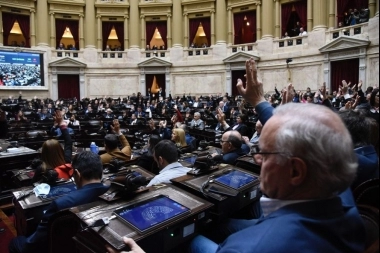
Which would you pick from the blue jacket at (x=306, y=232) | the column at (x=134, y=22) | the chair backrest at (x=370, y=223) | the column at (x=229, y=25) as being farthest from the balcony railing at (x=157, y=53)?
the blue jacket at (x=306, y=232)

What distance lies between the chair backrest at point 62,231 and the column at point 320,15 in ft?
56.7

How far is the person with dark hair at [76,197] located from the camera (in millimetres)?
2223

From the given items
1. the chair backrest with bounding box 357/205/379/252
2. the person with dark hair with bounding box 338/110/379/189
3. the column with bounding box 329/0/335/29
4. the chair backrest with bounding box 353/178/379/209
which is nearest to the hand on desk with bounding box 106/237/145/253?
the chair backrest with bounding box 357/205/379/252

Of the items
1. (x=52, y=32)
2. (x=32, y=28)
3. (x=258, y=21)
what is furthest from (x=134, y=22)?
(x=258, y=21)

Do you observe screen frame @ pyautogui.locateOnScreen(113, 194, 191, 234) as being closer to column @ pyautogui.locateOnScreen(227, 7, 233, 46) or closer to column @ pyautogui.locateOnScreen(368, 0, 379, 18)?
column @ pyautogui.locateOnScreen(368, 0, 379, 18)

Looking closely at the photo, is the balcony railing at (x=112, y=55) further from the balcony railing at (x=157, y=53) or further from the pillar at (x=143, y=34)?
the balcony railing at (x=157, y=53)

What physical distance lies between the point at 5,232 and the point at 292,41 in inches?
672

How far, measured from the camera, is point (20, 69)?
19.1 meters

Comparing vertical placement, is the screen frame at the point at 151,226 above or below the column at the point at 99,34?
below

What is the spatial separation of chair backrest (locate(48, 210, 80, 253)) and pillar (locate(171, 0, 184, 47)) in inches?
805

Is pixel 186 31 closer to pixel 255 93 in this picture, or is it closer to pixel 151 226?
pixel 255 93

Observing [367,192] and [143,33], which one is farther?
[143,33]

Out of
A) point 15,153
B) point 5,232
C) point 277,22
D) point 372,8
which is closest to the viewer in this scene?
point 5,232

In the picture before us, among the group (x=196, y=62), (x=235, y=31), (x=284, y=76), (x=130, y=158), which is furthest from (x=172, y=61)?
(x=130, y=158)
